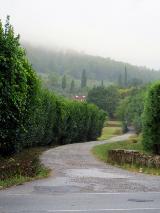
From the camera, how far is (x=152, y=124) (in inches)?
1506

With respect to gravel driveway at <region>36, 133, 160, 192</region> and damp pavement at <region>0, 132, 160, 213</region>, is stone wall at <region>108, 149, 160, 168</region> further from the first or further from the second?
damp pavement at <region>0, 132, 160, 213</region>

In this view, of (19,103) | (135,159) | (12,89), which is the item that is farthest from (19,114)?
(135,159)

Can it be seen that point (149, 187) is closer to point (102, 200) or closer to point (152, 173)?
point (102, 200)

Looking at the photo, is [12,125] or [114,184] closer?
[114,184]

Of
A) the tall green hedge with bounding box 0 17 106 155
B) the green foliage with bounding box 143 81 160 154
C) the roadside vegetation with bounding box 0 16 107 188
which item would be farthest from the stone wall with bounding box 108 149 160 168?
the green foliage with bounding box 143 81 160 154

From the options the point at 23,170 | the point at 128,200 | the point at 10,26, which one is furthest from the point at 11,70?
the point at 128,200

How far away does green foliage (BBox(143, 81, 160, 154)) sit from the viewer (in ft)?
124

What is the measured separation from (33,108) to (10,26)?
7.26 meters

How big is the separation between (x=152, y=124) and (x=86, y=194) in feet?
76.2

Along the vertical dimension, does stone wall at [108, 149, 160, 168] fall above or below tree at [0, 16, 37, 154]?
below

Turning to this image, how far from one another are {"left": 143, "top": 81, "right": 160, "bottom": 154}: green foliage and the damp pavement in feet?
48.6

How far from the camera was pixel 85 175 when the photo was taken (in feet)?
72.2

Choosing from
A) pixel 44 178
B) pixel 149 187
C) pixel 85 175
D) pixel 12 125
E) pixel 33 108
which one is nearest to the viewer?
pixel 149 187

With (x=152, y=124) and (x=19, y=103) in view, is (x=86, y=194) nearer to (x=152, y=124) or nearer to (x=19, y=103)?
(x=19, y=103)
